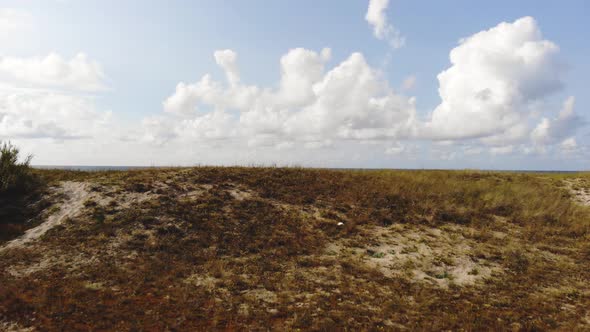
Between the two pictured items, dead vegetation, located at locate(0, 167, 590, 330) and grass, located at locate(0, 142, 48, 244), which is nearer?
dead vegetation, located at locate(0, 167, 590, 330)

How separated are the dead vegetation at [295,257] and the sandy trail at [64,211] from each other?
0.29 metres

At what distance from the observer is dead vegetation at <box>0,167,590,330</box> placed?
1040 centimetres

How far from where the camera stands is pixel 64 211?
1841cm

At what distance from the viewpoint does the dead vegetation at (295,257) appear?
10398mm

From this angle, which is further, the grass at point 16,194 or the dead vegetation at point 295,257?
the grass at point 16,194

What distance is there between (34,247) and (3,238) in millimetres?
2334

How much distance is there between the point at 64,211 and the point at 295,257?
13.5 metres

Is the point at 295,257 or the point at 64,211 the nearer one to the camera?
the point at 295,257

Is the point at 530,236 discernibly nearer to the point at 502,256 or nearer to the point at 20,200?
the point at 502,256

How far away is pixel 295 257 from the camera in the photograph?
15.5m

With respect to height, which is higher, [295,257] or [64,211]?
[64,211]

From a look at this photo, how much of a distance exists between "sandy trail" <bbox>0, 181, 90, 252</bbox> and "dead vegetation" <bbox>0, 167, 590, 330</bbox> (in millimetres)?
294

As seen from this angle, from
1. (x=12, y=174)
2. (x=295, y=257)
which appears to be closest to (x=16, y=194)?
(x=12, y=174)

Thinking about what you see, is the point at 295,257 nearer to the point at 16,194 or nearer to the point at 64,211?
the point at 64,211
